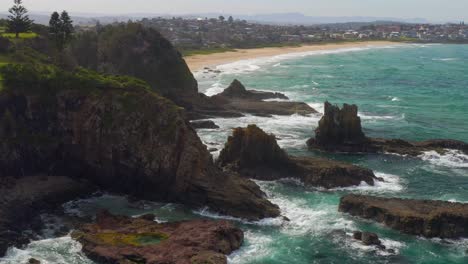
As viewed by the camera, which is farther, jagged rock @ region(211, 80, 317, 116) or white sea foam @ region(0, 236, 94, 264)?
jagged rock @ region(211, 80, 317, 116)

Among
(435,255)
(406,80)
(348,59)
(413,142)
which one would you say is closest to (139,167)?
(435,255)

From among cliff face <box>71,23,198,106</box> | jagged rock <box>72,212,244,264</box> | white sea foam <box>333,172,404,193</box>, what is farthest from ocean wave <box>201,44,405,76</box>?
jagged rock <box>72,212,244,264</box>

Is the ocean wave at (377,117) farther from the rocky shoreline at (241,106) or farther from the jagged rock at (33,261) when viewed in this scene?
the jagged rock at (33,261)

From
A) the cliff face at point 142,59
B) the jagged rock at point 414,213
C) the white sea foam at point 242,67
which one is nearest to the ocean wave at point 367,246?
the jagged rock at point 414,213

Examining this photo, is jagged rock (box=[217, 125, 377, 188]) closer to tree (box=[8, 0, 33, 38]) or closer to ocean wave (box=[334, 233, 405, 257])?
ocean wave (box=[334, 233, 405, 257])

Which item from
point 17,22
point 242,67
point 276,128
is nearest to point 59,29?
point 17,22

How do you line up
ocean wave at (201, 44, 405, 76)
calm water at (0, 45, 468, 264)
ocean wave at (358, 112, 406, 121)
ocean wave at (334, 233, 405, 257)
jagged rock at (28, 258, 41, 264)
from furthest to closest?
ocean wave at (201, 44, 405, 76) < ocean wave at (358, 112, 406, 121) < ocean wave at (334, 233, 405, 257) < calm water at (0, 45, 468, 264) < jagged rock at (28, 258, 41, 264)
